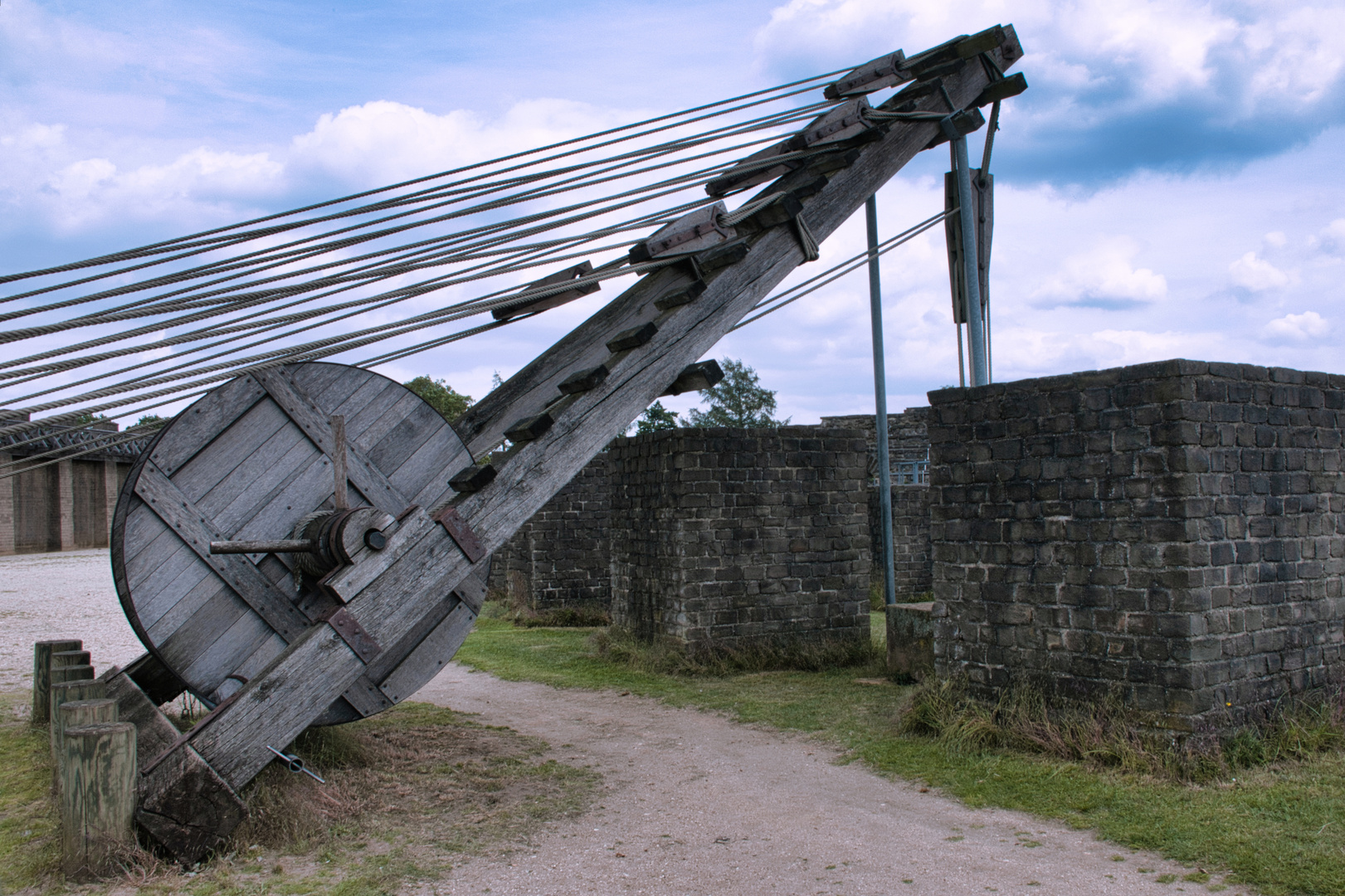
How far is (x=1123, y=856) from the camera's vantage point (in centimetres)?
408

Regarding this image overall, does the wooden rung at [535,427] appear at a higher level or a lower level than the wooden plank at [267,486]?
higher

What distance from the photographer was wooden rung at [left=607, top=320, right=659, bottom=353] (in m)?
5.09

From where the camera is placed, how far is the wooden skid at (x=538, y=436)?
437 centimetres

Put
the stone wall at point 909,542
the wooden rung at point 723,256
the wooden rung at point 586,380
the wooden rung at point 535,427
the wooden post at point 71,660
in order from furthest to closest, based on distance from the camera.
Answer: the stone wall at point 909,542, the wooden post at point 71,660, the wooden rung at point 723,256, the wooden rung at point 586,380, the wooden rung at point 535,427

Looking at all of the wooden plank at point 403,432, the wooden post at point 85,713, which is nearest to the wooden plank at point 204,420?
the wooden plank at point 403,432

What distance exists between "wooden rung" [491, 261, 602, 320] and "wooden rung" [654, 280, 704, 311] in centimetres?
69

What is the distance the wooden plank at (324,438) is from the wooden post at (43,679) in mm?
2976

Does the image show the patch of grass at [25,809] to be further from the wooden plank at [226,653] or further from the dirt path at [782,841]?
the dirt path at [782,841]

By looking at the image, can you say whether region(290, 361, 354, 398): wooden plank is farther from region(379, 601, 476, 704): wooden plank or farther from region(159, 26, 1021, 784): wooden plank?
region(379, 601, 476, 704): wooden plank

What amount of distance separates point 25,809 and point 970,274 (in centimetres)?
658

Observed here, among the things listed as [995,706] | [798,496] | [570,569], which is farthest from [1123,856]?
[570,569]

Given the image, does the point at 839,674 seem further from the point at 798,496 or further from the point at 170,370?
the point at 170,370

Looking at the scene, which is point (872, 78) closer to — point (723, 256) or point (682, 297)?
point (723, 256)

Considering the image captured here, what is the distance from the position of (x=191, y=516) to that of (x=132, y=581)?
1.36 ft
